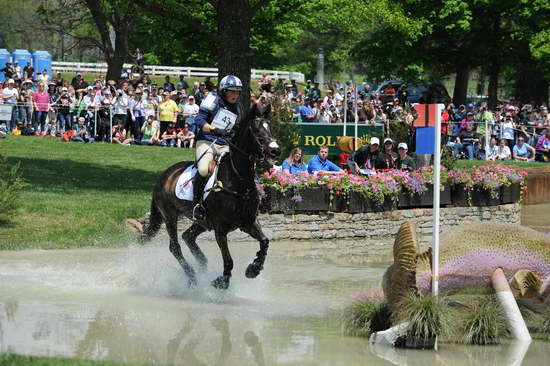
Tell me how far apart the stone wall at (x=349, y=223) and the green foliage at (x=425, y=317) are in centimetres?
825

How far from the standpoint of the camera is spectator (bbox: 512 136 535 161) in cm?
3042

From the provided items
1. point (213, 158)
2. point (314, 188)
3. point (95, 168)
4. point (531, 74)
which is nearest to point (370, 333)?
point (213, 158)

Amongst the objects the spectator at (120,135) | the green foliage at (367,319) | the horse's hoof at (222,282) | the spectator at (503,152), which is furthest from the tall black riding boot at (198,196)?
the spectator at (503,152)

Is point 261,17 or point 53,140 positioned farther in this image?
point 261,17

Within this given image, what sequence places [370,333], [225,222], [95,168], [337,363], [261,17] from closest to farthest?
[337,363], [370,333], [225,222], [95,168], [261,17]

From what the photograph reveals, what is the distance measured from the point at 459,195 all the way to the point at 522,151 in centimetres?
1136

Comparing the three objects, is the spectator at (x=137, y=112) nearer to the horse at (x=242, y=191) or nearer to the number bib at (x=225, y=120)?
the horse at (x=242, y=191)

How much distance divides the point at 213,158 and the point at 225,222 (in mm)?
1038

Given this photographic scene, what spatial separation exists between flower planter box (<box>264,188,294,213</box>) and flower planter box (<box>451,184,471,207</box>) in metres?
4.14

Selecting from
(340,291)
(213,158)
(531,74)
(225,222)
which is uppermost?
(531,74)

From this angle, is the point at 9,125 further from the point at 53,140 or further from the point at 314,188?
the point at 314,188

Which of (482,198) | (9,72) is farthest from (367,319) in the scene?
(9,72)

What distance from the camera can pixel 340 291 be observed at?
12.6 metres

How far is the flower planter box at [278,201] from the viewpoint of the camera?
17562mm
